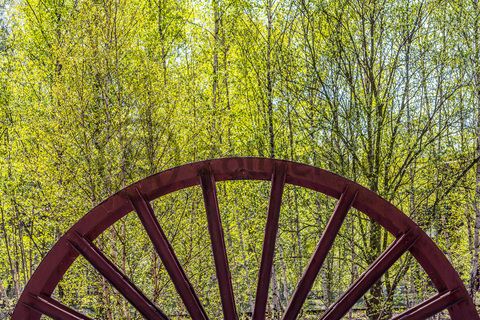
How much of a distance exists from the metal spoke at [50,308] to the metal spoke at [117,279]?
48 cm

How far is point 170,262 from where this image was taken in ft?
15.8

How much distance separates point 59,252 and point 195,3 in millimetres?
12048

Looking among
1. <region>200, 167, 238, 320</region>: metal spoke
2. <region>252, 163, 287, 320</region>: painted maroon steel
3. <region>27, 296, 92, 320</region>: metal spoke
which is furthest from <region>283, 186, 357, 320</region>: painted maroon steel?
<region>27, 296, 92, 320</region>: metal spoke

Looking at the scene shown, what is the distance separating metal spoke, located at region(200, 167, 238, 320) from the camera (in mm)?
4758

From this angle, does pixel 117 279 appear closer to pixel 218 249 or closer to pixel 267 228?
pixel 218 249

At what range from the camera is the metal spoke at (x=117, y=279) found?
15.9ft

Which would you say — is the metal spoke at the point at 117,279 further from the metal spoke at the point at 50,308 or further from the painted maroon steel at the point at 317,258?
the painted maroon steel at the point at 317,258

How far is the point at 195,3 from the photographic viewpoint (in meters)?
15.9

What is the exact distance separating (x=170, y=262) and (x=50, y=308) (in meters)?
1.22

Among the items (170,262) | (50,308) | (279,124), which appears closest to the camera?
(170,262)

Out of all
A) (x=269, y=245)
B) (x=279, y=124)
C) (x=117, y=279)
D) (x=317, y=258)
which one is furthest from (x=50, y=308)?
(x=279, y=124)

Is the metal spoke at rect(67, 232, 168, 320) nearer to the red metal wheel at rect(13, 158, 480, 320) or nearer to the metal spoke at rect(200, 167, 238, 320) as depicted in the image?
the red metal wheel at rect(13, 158, 480, 320)

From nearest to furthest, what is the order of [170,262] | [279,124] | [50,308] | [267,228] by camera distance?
[170,262], [267,228], [50,308], [279,124]

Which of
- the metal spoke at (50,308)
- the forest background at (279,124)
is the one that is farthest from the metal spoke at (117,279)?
the forest background at (279,124)
